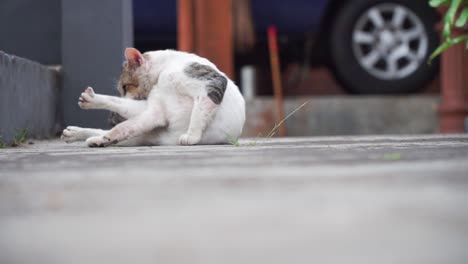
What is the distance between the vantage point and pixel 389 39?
5527 millimetres

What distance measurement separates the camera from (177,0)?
5.97 m

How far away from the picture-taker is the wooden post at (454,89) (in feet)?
17.7

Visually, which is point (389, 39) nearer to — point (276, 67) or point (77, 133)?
point (276, 67)

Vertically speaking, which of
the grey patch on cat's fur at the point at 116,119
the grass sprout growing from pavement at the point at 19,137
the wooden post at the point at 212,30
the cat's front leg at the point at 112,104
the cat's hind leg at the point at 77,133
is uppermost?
the wooden post at the point at 212,30

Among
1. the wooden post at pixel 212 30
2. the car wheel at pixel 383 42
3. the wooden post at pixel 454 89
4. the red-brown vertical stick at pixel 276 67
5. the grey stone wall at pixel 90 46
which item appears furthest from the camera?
the wooden post at pixel 212 30

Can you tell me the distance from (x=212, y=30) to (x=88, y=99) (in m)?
3.34

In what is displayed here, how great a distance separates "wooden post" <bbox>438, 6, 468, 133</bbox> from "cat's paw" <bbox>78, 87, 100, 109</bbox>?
11.3ft

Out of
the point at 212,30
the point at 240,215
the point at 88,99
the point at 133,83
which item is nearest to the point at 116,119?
the point at 133,83

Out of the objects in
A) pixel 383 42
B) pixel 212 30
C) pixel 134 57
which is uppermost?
pixel 212 30

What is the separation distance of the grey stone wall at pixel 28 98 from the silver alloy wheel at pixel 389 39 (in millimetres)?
2737

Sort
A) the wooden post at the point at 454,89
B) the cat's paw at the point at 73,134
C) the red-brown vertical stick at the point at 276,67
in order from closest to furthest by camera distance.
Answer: the cat's paw at the point at 73,134 → the wooden post at the point at 454,89 → the red-brown vertical stick at the point at 276,67

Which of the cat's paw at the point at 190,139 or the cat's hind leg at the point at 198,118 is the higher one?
the cat's hind leg at the point at 198,118

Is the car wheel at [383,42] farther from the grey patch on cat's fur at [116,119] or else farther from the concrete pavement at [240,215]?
the concrete pavement at [240,215]

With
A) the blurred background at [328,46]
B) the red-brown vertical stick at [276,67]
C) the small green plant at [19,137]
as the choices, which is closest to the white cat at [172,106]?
the small green plant at [19,137]
